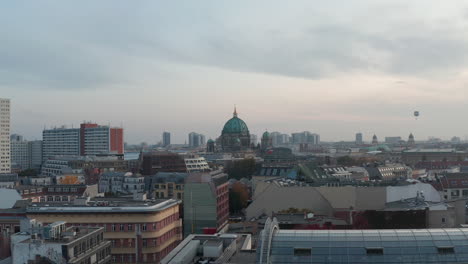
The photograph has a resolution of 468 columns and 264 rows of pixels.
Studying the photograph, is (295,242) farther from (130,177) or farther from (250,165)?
(250,165)

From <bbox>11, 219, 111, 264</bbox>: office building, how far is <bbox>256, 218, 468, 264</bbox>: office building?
12.8m

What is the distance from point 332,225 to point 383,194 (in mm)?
14907

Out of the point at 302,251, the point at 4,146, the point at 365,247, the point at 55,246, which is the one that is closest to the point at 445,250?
the point at 365,247

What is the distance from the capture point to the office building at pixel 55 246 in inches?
1537

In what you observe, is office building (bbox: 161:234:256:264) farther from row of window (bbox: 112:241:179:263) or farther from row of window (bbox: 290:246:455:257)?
row of window (bbox: 112:241:179:263)

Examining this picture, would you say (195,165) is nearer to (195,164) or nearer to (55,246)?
(195,164)

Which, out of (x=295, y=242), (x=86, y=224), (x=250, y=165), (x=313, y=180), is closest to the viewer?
(x=295, y=242)

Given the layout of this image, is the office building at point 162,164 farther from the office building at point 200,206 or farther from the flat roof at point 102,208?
the flat roof at point 102,208

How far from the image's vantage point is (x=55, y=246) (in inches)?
1535

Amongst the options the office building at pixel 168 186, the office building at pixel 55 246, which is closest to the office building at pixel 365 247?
the office building at pixel 55 246

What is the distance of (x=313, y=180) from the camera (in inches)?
3738

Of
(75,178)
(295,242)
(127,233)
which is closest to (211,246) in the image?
(295,242)

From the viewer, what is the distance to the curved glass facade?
34.4 meters

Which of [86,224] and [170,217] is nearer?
[86,224]
